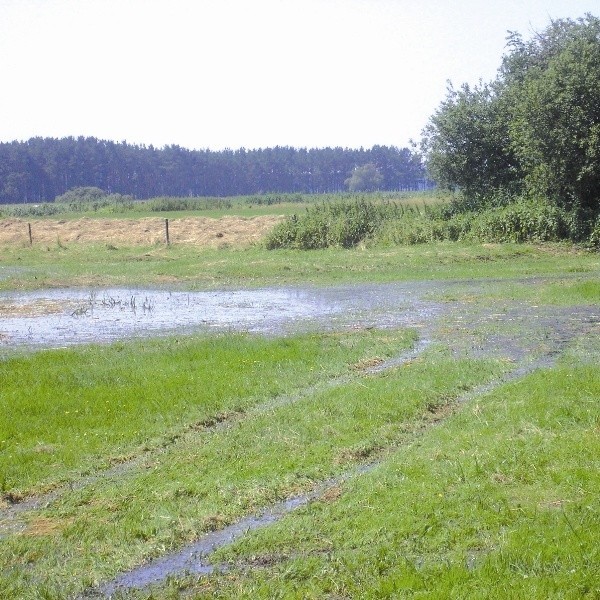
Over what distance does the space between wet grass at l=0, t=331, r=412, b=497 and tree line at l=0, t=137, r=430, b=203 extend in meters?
131

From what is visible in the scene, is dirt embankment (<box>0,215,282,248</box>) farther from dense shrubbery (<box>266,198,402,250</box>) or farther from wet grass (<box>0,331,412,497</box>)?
wet grass (<box>0,331,412,497</box>)

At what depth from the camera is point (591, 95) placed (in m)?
33.6

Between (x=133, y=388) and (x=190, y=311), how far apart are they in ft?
33.4

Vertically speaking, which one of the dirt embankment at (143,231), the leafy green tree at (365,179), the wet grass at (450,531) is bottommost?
the wet grass at (450,531)

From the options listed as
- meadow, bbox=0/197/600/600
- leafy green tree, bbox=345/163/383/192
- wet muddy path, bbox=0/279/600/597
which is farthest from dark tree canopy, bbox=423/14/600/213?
leafy green tree, bbox=345/163/383/192

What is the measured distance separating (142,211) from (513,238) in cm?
4527

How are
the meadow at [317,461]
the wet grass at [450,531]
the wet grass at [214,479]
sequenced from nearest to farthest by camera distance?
1. the wet grass at [450,531]
2. the meadow at [317,461]
3. the wet grass at [214,479]

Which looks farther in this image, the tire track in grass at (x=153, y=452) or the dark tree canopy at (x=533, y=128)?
the dark tree canopy at (x=533, y=128)

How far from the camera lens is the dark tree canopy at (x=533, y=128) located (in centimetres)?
3375

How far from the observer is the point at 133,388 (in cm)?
1366

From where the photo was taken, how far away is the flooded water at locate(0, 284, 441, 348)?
20.3 meters

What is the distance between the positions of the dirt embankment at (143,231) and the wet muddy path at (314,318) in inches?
776

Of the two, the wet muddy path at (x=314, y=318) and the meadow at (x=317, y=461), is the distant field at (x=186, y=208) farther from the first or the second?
the meadow at (x=317, y=461)

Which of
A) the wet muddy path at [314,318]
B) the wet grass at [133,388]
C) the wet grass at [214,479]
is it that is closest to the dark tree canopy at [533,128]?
the wet muddy path at [314,318]
